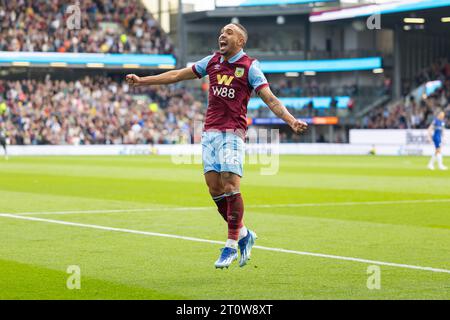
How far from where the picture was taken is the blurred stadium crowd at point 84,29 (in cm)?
6222

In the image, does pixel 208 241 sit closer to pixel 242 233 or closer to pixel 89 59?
pixel 242 233

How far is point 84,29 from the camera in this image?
65.4 m

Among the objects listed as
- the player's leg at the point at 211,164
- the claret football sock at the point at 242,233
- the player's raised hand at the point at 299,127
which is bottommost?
the claret football sock at the point at 242,233

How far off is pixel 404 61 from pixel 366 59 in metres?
2.97

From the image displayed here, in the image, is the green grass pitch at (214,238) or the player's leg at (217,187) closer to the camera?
the green grass pitch at (214,238)

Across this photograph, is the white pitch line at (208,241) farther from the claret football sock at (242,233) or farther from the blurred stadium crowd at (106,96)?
the blurred stadium crowd at (106,96)

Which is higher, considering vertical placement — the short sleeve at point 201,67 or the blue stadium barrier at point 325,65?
the blue stadium barrier at point 325,65

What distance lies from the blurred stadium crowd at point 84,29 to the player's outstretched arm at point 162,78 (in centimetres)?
5323

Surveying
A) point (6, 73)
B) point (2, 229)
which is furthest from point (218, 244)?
point (6, 73)

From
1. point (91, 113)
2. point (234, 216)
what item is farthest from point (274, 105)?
point (91, 113)

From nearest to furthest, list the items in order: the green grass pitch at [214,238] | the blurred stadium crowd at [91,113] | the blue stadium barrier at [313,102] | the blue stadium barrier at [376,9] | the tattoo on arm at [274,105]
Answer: the green grass pitch at [214,238], the tattoo on arm at [274,105], the blue stadium barrier at [376,9], the blurred stadium crowd at [91,113], the blue stadium barrier at [313,102]

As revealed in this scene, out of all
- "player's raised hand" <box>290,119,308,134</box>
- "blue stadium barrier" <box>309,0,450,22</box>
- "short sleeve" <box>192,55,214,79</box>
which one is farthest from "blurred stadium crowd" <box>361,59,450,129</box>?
"player's raised hand" <box>290,119,308,134</box>

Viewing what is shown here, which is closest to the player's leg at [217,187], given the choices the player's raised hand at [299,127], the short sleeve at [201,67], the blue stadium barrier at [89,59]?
the short sleeve at [201,67]
